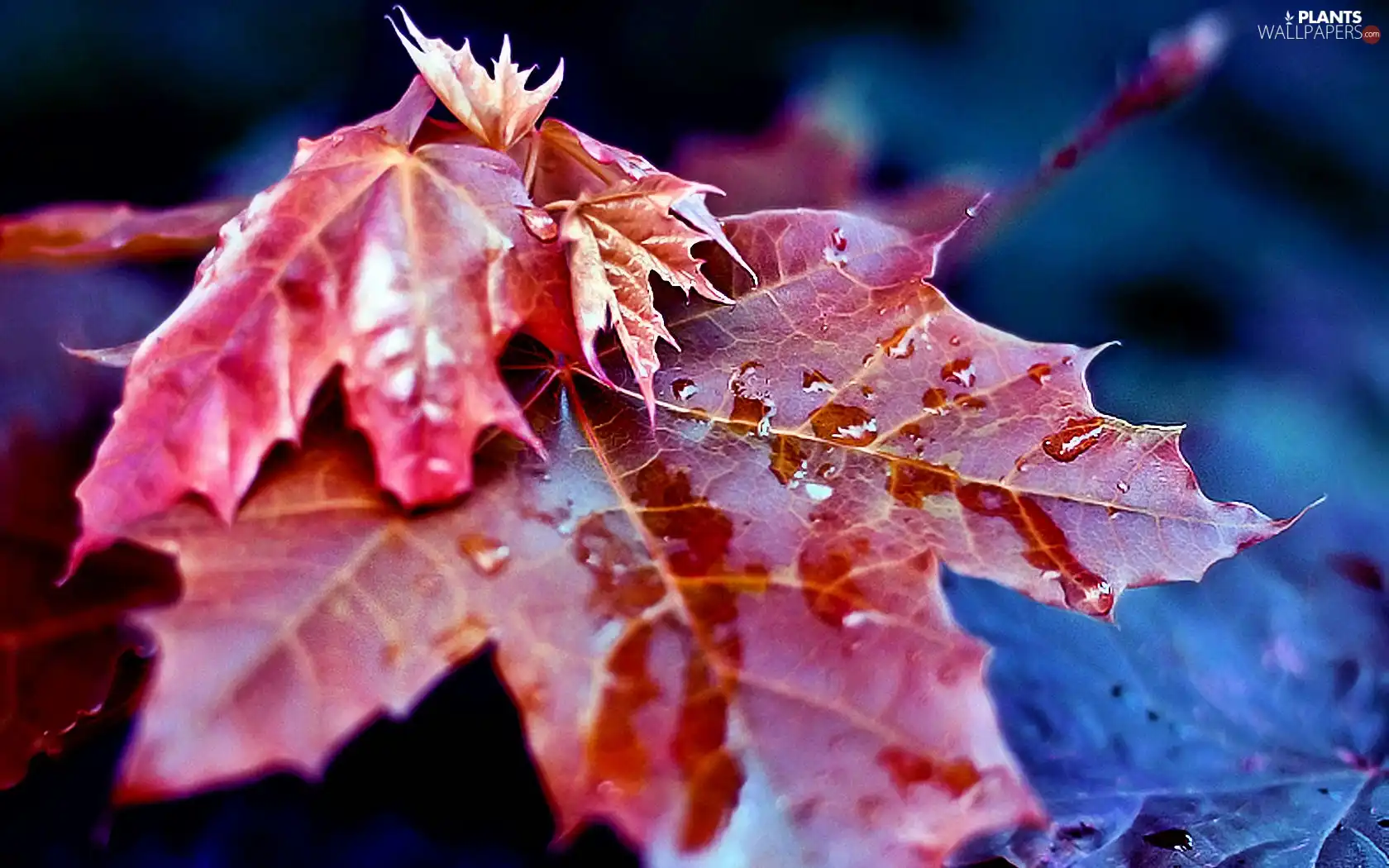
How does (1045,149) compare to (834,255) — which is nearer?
(834,255)

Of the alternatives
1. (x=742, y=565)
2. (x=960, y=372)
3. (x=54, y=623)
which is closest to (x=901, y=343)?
(x=960, y=372)

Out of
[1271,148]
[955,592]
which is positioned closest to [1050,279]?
[1271,148]

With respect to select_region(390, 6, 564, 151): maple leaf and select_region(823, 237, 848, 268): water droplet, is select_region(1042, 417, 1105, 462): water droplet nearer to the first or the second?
select_region(823, 237, 848, 268): water droplet

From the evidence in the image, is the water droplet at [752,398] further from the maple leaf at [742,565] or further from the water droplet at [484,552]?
the water droplet at [484,552]

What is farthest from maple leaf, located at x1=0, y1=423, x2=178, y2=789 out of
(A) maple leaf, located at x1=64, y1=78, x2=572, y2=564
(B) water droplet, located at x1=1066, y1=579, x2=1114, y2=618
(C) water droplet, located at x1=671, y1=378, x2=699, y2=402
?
(B) water droplet, located at x1=1066, y1=579, x2=1114, y2=618

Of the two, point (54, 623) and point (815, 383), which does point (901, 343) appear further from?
point (54, 623)

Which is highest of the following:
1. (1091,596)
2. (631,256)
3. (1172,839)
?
(631,256)
